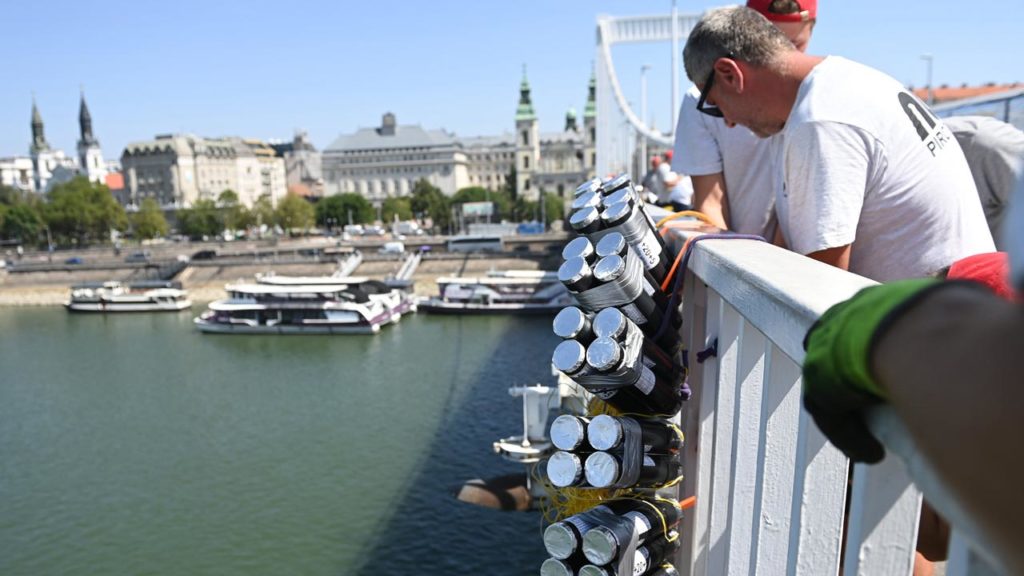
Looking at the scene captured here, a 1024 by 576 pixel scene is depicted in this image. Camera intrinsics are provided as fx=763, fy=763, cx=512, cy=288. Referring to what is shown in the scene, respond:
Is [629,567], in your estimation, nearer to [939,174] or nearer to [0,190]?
[939,174]

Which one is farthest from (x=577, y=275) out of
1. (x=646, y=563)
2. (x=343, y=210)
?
(x=343, y=210)

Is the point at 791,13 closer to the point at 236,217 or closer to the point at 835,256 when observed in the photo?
the point at 835,256

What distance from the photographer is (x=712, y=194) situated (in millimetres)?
2734

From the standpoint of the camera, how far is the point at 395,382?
20.2 metres

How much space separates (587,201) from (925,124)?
0.98m

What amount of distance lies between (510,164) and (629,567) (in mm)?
96556

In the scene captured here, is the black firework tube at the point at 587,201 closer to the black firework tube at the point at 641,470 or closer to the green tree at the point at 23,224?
the black firework tube at the point at 641,470

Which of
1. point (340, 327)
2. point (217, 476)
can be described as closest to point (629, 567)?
point (217, 476)

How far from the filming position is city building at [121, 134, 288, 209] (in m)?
87.1

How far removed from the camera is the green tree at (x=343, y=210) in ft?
218

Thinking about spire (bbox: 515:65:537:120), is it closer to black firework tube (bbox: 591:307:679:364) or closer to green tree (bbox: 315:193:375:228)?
green tree (bbox: 315:193:375:228)

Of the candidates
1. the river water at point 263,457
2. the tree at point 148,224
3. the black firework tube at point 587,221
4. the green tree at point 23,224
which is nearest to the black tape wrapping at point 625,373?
the black firework tube at point 587,221

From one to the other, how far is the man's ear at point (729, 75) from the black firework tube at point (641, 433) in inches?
32.1

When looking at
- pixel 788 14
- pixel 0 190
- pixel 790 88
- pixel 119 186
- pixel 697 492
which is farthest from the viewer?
pixel 119 186
